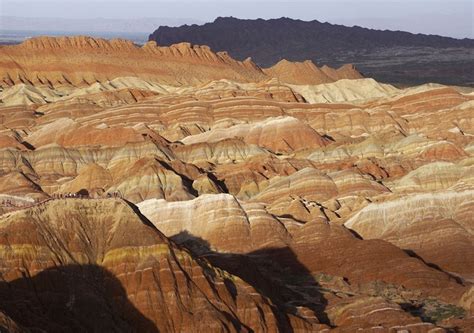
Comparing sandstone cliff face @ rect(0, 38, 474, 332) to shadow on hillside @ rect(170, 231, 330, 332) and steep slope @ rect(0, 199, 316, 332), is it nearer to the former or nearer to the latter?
steep slope @ rect(0, 199, 316, 332)

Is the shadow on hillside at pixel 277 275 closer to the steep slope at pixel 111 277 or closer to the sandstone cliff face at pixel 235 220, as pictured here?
the sandstone cliff face at pixel 235 220

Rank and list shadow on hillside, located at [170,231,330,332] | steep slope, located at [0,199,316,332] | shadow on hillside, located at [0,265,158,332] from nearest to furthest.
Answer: shadow on hillside, located at [0,265,158,332]
steep slope, located at [0,199,316,332]
shadow on hillside, located at [170,231,330,332]

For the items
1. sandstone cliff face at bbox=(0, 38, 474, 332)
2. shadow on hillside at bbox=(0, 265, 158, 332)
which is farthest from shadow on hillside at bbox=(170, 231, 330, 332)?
shadow on hillside at bbox=(0, 265, 158, 332)

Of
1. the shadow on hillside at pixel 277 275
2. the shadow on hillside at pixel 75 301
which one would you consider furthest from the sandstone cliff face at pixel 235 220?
the shadow on hillside at pixel 277 275

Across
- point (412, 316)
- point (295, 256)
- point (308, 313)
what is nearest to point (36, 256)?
point (308, 313)

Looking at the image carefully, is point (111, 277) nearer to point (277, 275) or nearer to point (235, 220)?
point (277, 275)

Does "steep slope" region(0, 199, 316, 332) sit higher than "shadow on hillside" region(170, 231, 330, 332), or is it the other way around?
"steep slope" region(0, 199, 316, 332)
